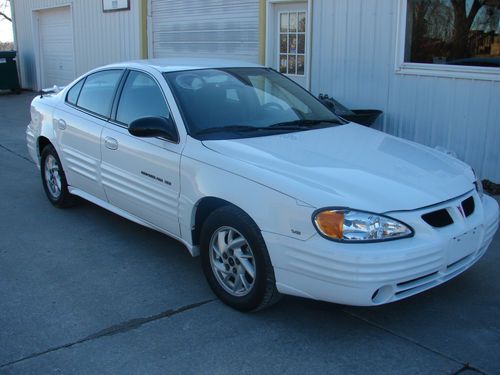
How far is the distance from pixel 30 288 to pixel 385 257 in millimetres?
2639

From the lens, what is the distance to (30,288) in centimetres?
434

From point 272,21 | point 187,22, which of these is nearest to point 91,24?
point 187,22

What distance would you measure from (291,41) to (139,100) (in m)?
5.08

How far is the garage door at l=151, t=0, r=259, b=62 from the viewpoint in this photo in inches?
404

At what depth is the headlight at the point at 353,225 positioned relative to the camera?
3.28 m

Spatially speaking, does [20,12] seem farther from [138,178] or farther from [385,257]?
[385,257]

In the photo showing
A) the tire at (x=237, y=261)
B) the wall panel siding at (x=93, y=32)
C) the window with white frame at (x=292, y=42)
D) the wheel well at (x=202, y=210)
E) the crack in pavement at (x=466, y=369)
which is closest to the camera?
the crack in pavement at (x=466, y=369)

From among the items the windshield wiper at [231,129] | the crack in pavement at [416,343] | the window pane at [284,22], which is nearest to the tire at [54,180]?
the windshield wiper at [231,129]

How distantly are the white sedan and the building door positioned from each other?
3.92m

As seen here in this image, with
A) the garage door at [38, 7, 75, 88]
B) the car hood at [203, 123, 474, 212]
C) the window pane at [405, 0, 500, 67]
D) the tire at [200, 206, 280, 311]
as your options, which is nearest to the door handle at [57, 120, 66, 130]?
the car hood at [203, 123, 474, 212]

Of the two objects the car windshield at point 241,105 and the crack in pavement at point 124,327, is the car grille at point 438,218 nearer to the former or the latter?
the car windshield at point 241,105

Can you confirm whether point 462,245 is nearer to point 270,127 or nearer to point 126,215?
point 270,127

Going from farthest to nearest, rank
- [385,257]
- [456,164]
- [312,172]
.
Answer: [456,164]
[312,172]
[385,257]

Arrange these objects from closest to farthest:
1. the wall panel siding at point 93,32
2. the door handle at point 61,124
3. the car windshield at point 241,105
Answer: the car windshield at point 241,105
the door handle at point 61,124
the wall panel siding at point 93,32
